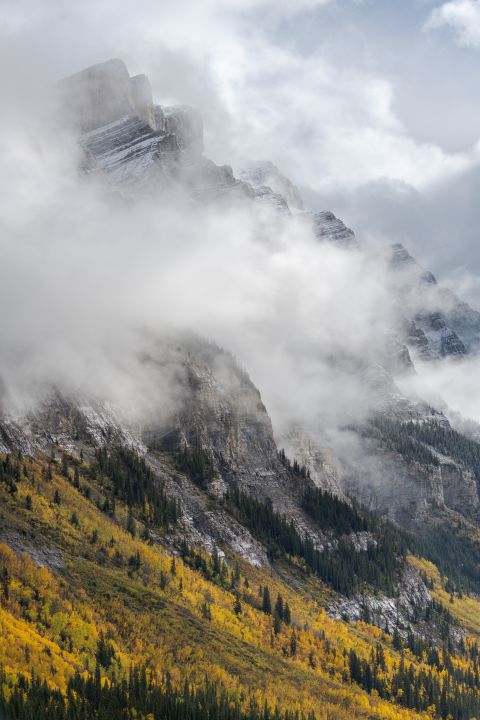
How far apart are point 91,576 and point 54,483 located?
3967 cm

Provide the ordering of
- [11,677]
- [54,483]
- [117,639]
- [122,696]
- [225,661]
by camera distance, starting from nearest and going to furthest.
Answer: [11,677], [122,696], [117,639], [225,661], [54,483]

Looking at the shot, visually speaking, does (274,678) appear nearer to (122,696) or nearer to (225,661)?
(225,661)

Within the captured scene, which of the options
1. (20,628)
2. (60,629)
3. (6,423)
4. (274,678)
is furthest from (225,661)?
(6,423)

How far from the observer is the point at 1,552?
125m

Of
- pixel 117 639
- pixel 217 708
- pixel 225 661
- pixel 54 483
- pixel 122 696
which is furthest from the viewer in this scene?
pixel 54 483

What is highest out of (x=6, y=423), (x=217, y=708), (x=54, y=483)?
(x=6, y=423)

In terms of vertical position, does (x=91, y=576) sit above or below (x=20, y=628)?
above

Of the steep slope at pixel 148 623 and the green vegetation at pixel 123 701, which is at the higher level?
the steep slope at pixel 148 623

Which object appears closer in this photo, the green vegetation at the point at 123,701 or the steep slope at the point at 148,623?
the green vegetation at the point at 123,701

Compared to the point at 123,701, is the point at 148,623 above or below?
above

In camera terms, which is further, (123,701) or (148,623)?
(148,623)

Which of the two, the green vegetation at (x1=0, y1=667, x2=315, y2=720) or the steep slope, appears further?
the steep slope

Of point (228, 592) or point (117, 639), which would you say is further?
point (228, 592)

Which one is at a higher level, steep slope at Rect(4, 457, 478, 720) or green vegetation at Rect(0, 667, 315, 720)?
steep slope at Rect(4, 457, 478, 720)
